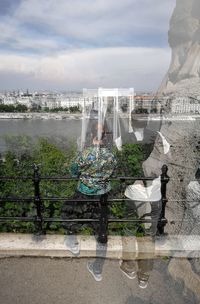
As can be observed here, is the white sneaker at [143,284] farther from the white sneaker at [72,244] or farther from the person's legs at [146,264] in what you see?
the white sneaker at [72,244]

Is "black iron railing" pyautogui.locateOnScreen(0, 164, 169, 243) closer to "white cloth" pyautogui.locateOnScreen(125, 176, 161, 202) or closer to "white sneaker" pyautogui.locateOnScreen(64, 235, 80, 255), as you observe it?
"white sneaker" pyautogui.locateOnScreen(64, 235, 80, 255)

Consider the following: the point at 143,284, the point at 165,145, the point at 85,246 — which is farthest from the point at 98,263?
the point at 165,145

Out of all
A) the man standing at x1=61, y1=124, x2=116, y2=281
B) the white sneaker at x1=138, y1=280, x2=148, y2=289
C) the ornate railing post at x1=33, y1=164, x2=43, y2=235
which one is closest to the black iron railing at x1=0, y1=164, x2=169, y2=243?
the ornate railing post at x1=33, y1=164, x2=43, y2=235

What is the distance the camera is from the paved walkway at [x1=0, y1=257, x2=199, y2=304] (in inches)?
102

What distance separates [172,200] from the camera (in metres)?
2.46

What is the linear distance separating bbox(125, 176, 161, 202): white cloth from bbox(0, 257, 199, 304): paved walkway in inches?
28.2

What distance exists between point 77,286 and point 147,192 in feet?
3.74

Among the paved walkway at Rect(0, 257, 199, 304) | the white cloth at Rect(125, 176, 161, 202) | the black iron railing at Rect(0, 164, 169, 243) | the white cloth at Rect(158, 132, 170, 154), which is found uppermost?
the white cloth at Rect(158, 132, 170, 154)

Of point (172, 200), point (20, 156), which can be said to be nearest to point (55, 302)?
point (172, 200)

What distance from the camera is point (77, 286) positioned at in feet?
9.13

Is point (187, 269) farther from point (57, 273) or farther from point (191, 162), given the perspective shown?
point (57, 273)

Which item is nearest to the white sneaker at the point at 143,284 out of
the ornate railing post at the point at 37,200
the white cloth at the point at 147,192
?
the white cloth at the point at 147,192

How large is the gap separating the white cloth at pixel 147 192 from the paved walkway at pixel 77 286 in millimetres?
715

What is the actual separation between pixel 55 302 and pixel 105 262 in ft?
2.34
